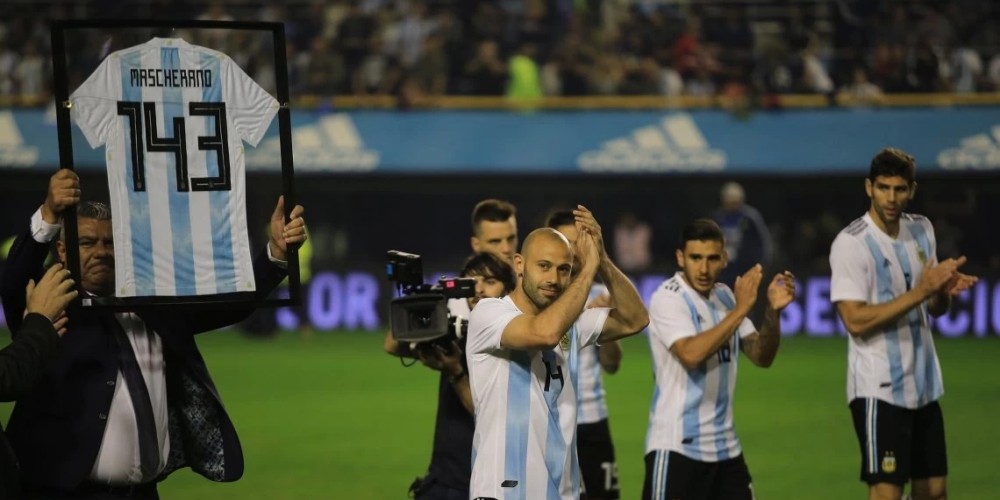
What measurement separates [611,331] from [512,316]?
694 mm

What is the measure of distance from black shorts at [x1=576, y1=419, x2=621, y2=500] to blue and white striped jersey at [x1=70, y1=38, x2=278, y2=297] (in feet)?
10.9

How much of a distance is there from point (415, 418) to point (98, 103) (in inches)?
357

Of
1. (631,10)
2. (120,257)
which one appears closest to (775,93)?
(631,10)

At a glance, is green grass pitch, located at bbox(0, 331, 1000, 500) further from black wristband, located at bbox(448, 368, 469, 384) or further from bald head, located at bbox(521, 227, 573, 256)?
bald head, located at bbox(521, 227, 573, 256)

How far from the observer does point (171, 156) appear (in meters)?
5.31

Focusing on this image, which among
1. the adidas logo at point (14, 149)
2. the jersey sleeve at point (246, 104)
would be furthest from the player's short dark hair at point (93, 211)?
the adidas logo at point (14, 149)

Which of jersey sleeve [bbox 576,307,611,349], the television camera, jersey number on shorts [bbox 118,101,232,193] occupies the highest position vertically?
jersey number on shorts [bbox 118,101,232,193]

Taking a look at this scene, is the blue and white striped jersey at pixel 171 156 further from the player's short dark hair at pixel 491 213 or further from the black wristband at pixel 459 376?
the player's short dark hair at pixel 491 213

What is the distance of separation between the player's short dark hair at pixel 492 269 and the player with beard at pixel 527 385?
2.90 ft

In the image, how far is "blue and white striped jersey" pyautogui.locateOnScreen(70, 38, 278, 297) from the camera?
526cm

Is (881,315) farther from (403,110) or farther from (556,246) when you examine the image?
(403,110)

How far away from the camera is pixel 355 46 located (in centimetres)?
2322

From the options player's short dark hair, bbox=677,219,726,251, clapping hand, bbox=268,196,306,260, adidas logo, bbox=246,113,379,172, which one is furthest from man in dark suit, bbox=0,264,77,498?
adidas logo, bbox=246,113,379,172

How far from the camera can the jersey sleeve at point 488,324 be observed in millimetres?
5613
